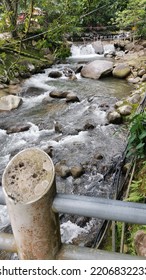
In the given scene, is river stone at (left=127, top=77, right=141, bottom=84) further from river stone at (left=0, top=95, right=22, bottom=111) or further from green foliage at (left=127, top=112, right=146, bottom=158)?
green foliage at (left=127, top=112, right=146, bottom=158)

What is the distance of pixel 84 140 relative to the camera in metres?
4.93

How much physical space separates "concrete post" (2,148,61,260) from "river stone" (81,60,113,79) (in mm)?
8265

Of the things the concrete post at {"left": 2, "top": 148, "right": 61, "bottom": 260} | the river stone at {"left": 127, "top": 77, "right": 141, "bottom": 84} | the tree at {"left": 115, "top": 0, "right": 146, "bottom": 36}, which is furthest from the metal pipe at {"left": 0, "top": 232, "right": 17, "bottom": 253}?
the tree at {"left": 115, "top": 0, "right": 146, "bottom": 36}

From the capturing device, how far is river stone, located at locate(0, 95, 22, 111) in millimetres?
6641

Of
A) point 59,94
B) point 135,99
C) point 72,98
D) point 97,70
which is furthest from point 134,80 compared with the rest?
point 59,94

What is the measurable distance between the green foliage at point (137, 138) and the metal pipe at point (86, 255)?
88.3 inches

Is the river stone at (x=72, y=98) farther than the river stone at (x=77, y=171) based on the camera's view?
Yes

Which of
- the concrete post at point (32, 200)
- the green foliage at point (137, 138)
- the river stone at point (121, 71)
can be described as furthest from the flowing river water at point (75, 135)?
the concrete post at point (32, 200)

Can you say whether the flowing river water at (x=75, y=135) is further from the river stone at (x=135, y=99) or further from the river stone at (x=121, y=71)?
the river stone at (x=135, y=99)

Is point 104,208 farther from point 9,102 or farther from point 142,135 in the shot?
point 9,102

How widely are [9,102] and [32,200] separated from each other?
20.5ft

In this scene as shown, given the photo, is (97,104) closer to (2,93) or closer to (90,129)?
(90,129)

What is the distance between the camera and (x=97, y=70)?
905 cm

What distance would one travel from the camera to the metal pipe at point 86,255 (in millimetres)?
1004
